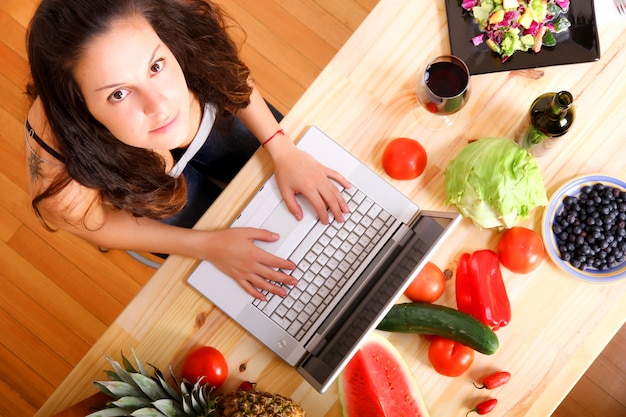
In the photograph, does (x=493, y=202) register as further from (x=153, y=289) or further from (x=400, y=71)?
(x=153, y=289)

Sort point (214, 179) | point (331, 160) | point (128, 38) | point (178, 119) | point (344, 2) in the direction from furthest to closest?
point (344, 2), point (214, 179), point (331, 160), point (178, 119), point (128, 38)

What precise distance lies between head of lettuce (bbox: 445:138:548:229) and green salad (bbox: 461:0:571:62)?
205 mm

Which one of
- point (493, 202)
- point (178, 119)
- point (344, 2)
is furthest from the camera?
point (344, 2)

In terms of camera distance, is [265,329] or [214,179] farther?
[214,179]

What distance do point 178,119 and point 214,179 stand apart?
494 mm

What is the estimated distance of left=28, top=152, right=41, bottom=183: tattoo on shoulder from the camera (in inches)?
37.5

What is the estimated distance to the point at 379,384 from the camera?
3.50ft

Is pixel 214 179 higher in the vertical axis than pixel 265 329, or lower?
higher

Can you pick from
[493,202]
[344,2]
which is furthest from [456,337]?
[344,2]

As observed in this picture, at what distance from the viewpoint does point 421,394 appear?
1072mm

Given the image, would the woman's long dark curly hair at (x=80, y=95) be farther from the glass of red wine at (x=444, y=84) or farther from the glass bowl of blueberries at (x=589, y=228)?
the glass bowl of blueberries at (x=589, y=228)

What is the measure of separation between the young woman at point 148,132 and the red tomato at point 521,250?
0.33 m

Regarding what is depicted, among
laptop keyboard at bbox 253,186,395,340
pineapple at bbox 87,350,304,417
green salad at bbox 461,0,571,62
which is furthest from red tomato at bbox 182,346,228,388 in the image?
green salad at bbox 461,0,571,62

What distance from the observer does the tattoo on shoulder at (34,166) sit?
95 cm
